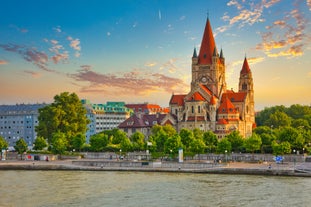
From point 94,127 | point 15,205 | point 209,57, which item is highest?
point 209,57

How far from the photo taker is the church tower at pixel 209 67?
433 feet

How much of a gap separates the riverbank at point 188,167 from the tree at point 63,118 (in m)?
24.8

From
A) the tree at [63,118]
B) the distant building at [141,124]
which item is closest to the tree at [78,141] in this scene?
the tree at [63,118]

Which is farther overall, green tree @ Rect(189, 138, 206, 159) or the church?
the church

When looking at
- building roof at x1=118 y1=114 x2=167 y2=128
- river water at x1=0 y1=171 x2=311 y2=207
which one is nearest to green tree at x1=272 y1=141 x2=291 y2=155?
river water at x1=0 y1=171 x2=311 y2=207

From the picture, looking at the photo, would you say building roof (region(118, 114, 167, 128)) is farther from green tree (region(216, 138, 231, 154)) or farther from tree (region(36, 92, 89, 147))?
green tree (region(216, 138, 231, 154))

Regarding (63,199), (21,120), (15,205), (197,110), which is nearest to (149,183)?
(63,199)

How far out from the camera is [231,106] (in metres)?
120

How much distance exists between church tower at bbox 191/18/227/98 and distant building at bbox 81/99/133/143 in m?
44.5

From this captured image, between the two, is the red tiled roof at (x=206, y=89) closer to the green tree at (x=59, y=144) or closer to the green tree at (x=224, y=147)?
the green tree at (x=224, y=147)

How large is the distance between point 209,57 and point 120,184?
Result: 285ft

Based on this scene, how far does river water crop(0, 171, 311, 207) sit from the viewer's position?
41.5 meters

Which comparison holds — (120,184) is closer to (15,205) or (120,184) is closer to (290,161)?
(15,205)

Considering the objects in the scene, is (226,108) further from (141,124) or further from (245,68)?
(245,68)
